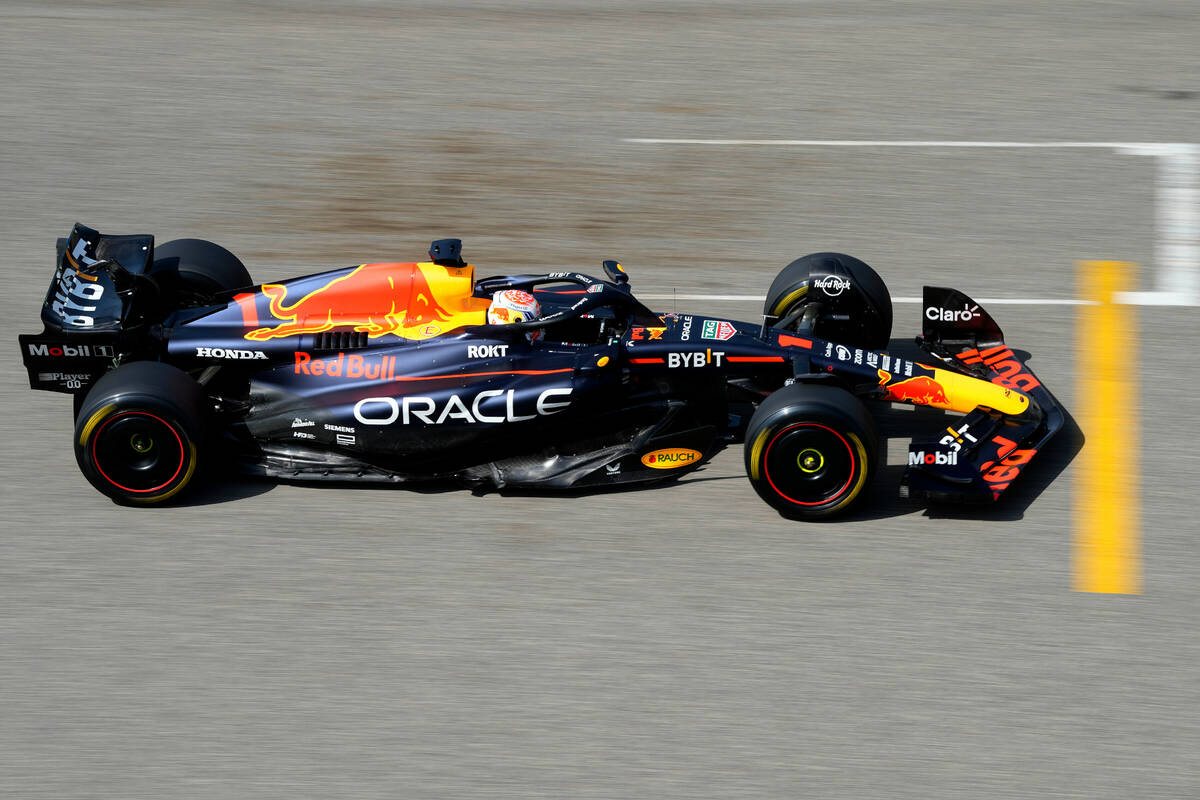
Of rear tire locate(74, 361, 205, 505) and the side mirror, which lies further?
the side mirror

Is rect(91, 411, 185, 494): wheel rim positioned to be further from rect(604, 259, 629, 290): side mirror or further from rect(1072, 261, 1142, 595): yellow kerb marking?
rect(1072, 261, 1142, 595): yellow kerb marking

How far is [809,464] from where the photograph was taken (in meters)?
7.11

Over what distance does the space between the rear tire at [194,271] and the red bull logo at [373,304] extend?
740mm

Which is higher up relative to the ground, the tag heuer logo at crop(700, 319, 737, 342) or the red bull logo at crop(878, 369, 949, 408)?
the tag heuer logo at crop(700, 319, 737, 342)

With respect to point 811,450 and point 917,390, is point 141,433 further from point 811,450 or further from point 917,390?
point 917,390

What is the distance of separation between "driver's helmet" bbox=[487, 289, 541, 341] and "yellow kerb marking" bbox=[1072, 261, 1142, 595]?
10.2 ft

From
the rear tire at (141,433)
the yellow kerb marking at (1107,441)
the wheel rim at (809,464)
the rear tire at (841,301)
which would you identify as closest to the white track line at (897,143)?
→ the yellow kerb marking at (1107,441)

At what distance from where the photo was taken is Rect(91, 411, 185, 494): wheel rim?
23.8 feet

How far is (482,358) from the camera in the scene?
24.8 ft

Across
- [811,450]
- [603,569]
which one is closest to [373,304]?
[603,569]

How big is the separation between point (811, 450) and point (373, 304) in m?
2.60

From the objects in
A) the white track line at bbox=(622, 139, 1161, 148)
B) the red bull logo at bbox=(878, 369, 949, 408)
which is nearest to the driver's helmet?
the red bull logo at bbox=(878, 369, 949, 408)

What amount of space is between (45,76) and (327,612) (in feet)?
32.2

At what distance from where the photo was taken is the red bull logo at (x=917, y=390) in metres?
7.57
